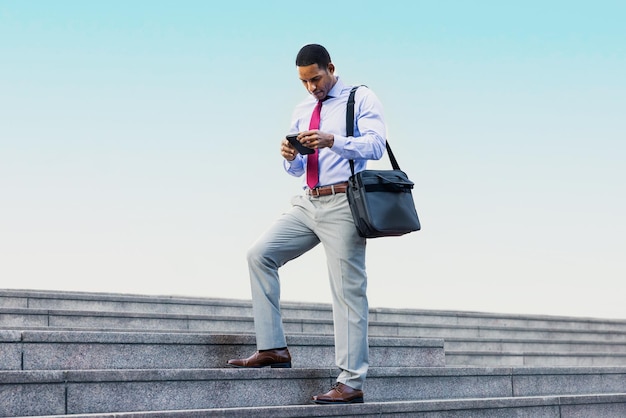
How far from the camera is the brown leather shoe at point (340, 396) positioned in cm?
567

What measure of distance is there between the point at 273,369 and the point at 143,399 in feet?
2.76

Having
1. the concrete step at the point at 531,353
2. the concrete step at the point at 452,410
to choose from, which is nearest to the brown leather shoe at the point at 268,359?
the concrete step at the point at 452,410

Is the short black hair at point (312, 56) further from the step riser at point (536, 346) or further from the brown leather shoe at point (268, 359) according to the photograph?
the step riser at point (536, 346)

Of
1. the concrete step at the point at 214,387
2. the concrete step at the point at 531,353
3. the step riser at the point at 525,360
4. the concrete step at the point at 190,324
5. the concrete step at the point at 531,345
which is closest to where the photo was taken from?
the concrete step at the point at 214,387

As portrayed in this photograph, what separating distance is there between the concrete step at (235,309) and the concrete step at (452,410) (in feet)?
13.2

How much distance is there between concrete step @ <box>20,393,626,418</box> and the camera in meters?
5.11

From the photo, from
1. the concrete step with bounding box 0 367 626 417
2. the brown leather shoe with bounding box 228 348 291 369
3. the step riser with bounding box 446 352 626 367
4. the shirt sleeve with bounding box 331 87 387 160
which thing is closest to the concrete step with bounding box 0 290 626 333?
the step riser with bounding box 446 352 626 367

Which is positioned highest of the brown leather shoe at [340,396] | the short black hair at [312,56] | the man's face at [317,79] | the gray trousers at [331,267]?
the short black hair at [312,56]

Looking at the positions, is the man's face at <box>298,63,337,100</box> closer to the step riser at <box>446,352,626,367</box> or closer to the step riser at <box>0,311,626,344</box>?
the step riser at <box>0,311,626,344</box>

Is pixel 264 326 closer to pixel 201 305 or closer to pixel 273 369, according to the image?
pixel 273 369

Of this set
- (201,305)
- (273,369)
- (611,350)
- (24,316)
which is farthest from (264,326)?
(611,350)

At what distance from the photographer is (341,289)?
5.64m

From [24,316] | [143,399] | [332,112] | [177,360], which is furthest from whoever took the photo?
[24,316]

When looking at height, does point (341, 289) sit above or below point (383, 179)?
below
